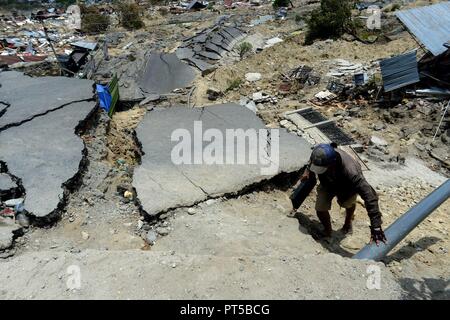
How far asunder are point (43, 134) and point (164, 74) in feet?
13.6

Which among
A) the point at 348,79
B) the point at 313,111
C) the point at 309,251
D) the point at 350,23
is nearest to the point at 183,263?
the point at 309,251

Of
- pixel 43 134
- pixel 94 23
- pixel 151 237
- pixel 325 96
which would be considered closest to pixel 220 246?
pixel 151 237

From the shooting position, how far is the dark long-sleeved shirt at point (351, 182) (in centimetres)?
319

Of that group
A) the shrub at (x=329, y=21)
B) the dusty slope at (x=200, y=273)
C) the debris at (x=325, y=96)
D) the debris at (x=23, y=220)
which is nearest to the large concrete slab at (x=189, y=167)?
the dusty slope at (x=200, y=273)

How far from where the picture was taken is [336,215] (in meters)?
4.24

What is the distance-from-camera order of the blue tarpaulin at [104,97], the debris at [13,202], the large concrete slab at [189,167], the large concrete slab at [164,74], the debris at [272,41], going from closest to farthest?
the debris at [13,202] < the large concrete slab at [189,167] < the blue tarpaulin at [104,97] < the large concrete slab at [164,74] < the debris at [272,41]

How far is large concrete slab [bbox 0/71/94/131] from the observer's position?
5.00m

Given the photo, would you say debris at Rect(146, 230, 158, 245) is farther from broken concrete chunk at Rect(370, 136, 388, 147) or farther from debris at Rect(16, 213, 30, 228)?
broken concrete chunk at Rect(370, 136, 388, 147)

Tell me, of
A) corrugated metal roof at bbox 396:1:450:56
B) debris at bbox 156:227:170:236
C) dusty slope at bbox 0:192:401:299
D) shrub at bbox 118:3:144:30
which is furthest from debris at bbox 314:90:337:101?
shrub at bbox 118:3:144:30

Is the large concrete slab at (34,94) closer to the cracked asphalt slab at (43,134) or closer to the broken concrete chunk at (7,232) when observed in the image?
the cracked asphalt slab at (43,134)

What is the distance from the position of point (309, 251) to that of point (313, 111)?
3563mm

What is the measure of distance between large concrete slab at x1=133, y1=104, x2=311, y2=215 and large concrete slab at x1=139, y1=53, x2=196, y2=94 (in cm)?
260

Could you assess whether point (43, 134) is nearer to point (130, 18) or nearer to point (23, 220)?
point (23, 220)

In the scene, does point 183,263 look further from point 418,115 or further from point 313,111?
point 418,115
